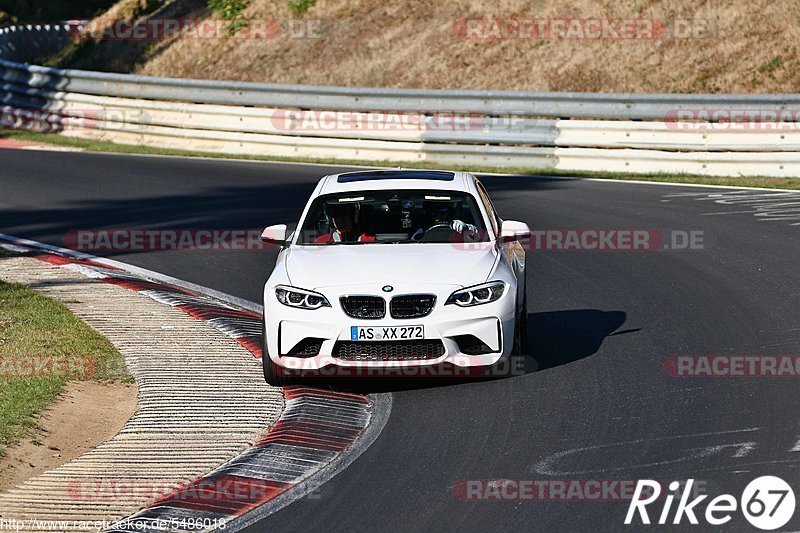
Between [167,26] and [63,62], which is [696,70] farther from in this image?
[63,62]

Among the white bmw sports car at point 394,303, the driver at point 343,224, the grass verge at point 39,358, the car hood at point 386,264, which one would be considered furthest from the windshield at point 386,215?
the grass verge at point 39,358

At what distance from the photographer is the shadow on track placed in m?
9.74

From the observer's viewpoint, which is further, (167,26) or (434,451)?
(167,26)

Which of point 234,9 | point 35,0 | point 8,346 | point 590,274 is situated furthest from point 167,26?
point 8,346

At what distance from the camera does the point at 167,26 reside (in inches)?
1387

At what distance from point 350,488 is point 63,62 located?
3135 centimetres

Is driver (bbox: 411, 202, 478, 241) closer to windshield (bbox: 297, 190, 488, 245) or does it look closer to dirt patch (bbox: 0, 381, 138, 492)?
windshield (bbox: 297, 190, 488, 245)

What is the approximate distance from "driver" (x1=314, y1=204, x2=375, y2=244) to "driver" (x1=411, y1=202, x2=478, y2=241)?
0.41 meters

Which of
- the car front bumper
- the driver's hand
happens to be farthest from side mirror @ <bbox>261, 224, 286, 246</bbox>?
the driver's hand

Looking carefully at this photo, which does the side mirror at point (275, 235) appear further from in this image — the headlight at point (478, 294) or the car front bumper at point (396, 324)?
the headlight at point (478, 294)

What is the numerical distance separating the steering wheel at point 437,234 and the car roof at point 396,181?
16.7 inches

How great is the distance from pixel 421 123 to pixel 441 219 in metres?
13.0

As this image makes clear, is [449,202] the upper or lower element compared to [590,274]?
upper

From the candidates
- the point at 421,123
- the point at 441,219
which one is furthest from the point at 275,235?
the point at 421,123
